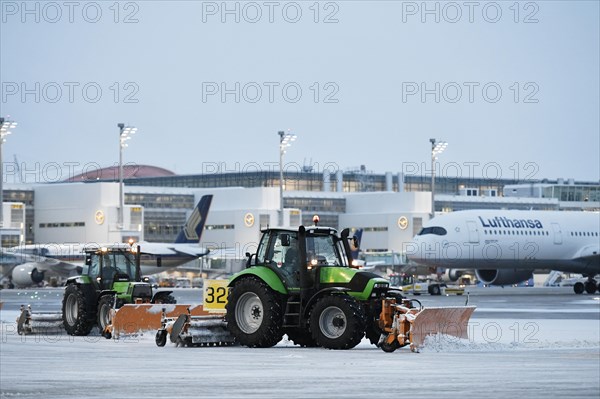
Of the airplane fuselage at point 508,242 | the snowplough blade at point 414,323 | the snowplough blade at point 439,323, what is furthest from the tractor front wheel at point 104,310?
the airplane fuselage at point 508,242

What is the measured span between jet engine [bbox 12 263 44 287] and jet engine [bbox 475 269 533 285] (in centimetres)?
3870

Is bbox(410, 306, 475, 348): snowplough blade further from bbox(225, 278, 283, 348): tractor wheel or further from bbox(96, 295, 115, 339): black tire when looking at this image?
bbox(96, 295, 115, 339): black tire

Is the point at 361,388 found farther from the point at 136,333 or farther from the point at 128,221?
the point at 128,221

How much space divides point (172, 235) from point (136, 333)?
12505cm

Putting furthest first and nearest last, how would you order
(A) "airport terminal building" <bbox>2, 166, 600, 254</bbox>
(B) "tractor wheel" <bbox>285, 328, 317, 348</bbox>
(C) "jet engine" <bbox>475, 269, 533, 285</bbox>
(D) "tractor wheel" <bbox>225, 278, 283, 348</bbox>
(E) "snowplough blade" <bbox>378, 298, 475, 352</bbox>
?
(A) "airport terminal building" <bbox>2, 166, 600, 254</bbox>, (C) "jet engine" <bbox>475, 269, 533, 285</bbox>, (B) "tractor wheel" <bbox>285, 328, 317, 348</bbox>, (D) "tractor wheel" <bbox>225, 278, 283, 348</bbox>, (E) "snowplough blade" <bbox>378, 298, 475, 352</bbox>

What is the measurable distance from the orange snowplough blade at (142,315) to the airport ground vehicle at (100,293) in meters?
0.90

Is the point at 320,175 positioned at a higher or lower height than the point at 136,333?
higher

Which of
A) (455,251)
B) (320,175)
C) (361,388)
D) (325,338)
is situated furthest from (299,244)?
(320,175)

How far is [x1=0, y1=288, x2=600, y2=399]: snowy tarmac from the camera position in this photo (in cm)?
1530

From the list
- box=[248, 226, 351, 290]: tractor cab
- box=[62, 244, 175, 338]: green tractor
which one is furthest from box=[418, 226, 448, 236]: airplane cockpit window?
box=[248, 226, 351, 290]: tractor cab

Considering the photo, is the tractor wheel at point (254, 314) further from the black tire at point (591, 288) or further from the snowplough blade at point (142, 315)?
the black tire at point (591, 288)

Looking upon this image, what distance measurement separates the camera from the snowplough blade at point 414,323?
2373 cm

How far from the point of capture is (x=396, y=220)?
148m

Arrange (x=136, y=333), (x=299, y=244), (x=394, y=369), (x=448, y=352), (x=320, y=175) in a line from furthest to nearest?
(x=320, y=175) → (x=136, y=333) → (x=299, y=244) → (x=448, y=352) → (x=394, y=369)
